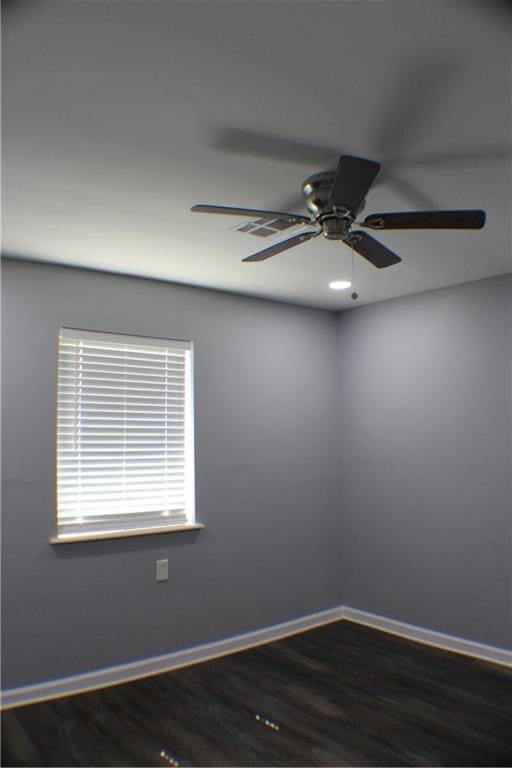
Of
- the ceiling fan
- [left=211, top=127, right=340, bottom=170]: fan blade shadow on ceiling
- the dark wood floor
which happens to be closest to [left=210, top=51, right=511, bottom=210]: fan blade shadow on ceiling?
[left=211, top=127, right=340, bottom=170]: fan blade shadow on ceiling

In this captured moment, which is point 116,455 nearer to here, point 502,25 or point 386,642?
point 386,642

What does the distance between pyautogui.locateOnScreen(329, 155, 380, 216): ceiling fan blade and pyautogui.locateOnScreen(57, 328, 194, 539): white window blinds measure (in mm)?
1995

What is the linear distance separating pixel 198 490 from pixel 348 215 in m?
2.29

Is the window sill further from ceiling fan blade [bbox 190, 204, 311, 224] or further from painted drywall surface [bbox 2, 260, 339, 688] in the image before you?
ceiling fan blade [bbox 190, 204, 311, 224]

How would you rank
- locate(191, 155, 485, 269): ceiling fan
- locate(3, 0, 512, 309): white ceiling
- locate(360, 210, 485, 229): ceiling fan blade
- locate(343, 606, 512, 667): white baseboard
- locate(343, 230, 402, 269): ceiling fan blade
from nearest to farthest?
locate(3, 0, 512, 309): white ceiling < locate(191, 155, 485, 269): ceiling fan < locate(360, 210, 485, 229): ceiling fan blade < locate(343, 230, 402, 269): ceiling fan blade < locate(343, 606, 512, 667): white baseboard

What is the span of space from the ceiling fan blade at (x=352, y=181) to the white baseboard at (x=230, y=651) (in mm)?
2807

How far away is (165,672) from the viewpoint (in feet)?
11.6

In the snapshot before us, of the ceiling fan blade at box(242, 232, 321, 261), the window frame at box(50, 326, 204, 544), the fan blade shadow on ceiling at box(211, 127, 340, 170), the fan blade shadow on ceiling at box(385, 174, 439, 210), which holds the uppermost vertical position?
the fan blade shadow on ceiling at box(211, 127, 340, 170)

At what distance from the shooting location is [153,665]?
3535mm

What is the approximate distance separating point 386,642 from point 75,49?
383 cm

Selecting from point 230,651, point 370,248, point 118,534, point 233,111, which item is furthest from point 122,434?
point 233,111

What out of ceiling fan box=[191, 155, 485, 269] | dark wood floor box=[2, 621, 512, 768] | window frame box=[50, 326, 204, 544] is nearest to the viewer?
ceiling fan box=[191, 155, 485, 269]

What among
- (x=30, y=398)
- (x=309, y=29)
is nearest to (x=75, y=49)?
(x=309, y=29)

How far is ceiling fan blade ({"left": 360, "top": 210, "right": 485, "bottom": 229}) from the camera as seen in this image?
2.00 metres
